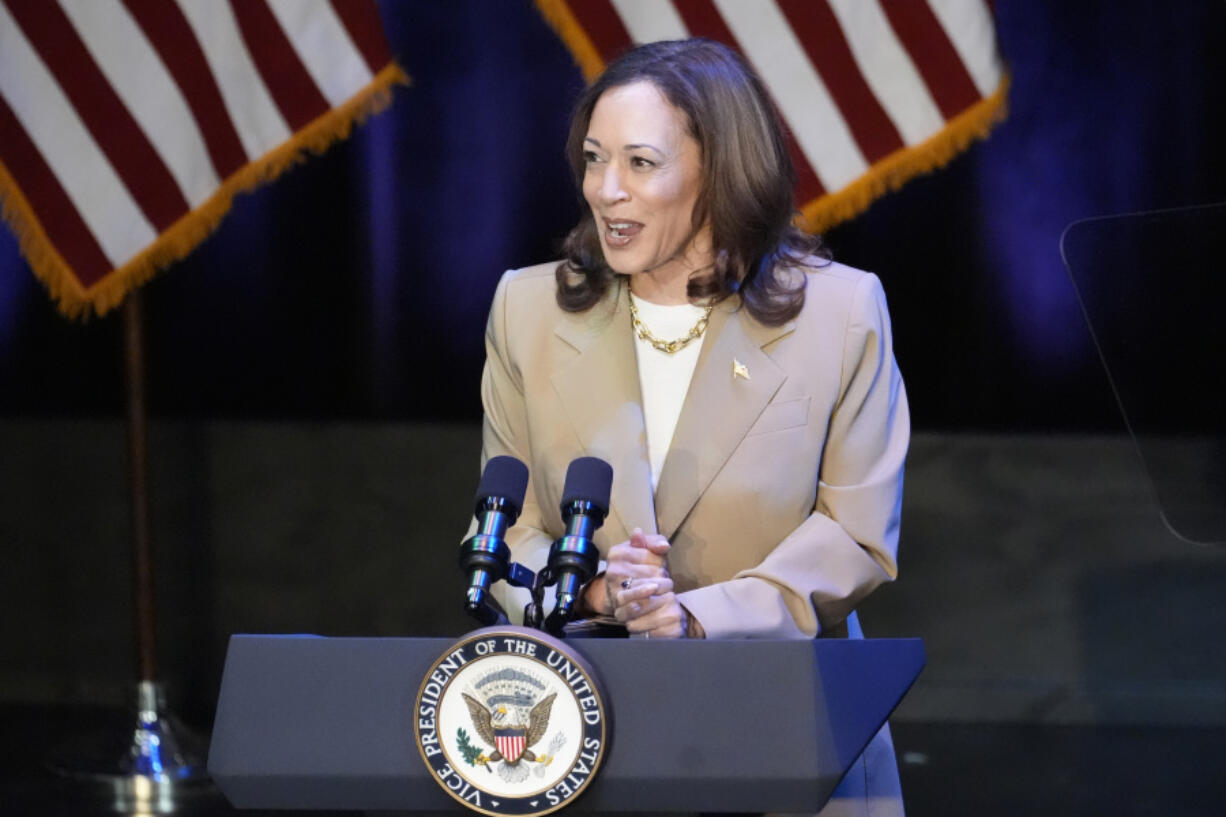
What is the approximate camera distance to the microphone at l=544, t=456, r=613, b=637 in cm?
137

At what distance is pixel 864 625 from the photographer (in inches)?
179

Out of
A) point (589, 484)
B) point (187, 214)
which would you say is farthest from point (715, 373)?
point (187, 214)

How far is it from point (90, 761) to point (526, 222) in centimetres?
182

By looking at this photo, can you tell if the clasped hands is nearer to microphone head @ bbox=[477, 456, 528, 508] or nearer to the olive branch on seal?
microphone head @ bbox=[477, 456, 528, 508]

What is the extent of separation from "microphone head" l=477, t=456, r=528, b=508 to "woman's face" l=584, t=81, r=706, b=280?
445mm

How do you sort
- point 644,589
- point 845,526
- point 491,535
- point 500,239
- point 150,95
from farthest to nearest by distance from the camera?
1. point 500,239
2. point 150,95
3. point 845,526
4. point 644,589
5. point 491,535

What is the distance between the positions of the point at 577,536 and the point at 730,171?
0.62m

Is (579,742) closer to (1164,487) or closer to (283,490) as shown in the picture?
(1164,487)

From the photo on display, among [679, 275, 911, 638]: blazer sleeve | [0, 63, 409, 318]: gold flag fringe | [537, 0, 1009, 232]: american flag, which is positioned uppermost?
[0, 63, 409, 318]: gold flag fringe

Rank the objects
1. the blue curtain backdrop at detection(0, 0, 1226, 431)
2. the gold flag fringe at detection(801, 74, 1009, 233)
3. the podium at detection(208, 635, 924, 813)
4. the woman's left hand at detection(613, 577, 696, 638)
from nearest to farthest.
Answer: the podium at detection(208, 635, 924, 813)
the woman's left hand at detection(613, 577, 696, 638)
the gold flag fringe at detection(801, 74, 1009, 233)
the blue curtain backdrop at detection(0, 0, 1226, 431)

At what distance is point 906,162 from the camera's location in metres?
3.62

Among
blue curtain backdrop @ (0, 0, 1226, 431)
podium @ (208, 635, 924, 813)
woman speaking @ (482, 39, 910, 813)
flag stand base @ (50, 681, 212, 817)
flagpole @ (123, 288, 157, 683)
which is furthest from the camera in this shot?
blue curtain backdrop @ (0, 0, 1226, 431)

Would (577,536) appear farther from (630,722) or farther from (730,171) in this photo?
(730,171)

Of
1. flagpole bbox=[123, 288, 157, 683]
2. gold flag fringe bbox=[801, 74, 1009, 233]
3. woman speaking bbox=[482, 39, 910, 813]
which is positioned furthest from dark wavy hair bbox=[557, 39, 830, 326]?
flagpole bbox=[123, 288, 157, 683]
